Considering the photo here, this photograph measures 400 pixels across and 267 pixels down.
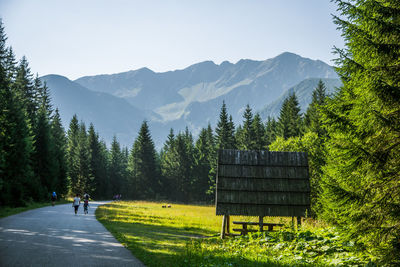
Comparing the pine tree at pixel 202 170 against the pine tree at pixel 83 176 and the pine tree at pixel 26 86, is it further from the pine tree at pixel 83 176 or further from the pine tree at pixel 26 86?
the pine tree at pixel 26 86

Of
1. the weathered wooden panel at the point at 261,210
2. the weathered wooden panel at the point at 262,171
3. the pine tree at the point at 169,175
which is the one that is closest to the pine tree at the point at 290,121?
the pine tree at the point at 169,175

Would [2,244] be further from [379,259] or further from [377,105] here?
[377,105]

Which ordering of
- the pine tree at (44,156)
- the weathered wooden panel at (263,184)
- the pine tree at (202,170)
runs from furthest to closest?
1. the pine tree at (202,170)
2. the pine tree at (44,156)
3. the weathered wooden panel at (263,184)

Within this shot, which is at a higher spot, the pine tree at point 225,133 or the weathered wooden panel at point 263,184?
the pine tree at point 225,133

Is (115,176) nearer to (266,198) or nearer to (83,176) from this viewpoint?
(83,176)

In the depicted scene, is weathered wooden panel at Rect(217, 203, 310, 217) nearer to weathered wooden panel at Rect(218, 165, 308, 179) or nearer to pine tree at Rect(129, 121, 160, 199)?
weathered wooden panel at Rect(218, 165, 308, 179)

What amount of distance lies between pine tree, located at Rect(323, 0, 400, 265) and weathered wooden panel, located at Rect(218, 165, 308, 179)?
7.19 m

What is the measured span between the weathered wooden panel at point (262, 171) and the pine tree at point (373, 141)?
283 inches

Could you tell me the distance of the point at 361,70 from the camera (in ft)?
28.0

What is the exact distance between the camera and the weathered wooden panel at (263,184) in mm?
15555

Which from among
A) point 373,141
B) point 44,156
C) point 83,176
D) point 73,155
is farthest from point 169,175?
point 373,141

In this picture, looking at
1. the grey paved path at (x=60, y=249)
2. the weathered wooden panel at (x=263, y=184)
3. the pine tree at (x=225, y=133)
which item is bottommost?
the grey paved path at (x=60, y=249)

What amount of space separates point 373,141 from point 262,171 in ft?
26.2

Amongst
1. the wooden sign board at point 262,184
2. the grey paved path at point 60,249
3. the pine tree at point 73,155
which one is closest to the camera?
the grey paved path at point 60,249
